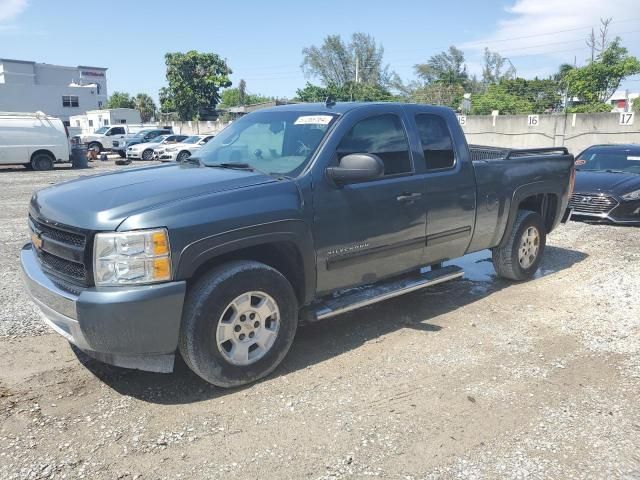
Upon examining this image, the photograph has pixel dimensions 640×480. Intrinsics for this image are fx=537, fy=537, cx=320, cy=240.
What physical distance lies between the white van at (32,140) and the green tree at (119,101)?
66.7 meters

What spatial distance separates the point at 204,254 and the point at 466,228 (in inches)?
111

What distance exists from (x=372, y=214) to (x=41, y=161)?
21385mm

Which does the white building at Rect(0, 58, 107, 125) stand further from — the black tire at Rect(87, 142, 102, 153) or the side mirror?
the side mirror

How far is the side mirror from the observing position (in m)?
3.87

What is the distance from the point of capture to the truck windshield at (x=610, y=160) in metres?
10.4

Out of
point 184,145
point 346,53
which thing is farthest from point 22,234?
point 346,53

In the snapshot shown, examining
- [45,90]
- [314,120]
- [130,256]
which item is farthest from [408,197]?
[45,90]

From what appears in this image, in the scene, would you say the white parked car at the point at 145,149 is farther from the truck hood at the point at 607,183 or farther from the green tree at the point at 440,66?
the green tree at the point at 440,66

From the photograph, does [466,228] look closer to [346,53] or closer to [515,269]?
[515,269]

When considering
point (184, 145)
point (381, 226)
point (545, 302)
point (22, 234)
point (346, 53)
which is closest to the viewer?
point (381, 226)

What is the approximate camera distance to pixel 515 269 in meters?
6.02

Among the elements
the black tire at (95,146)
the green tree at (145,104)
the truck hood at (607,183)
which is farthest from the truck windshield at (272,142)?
the green tree at (145,104)

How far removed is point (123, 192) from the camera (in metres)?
3.52

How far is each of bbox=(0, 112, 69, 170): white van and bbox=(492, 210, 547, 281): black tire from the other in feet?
67.7
